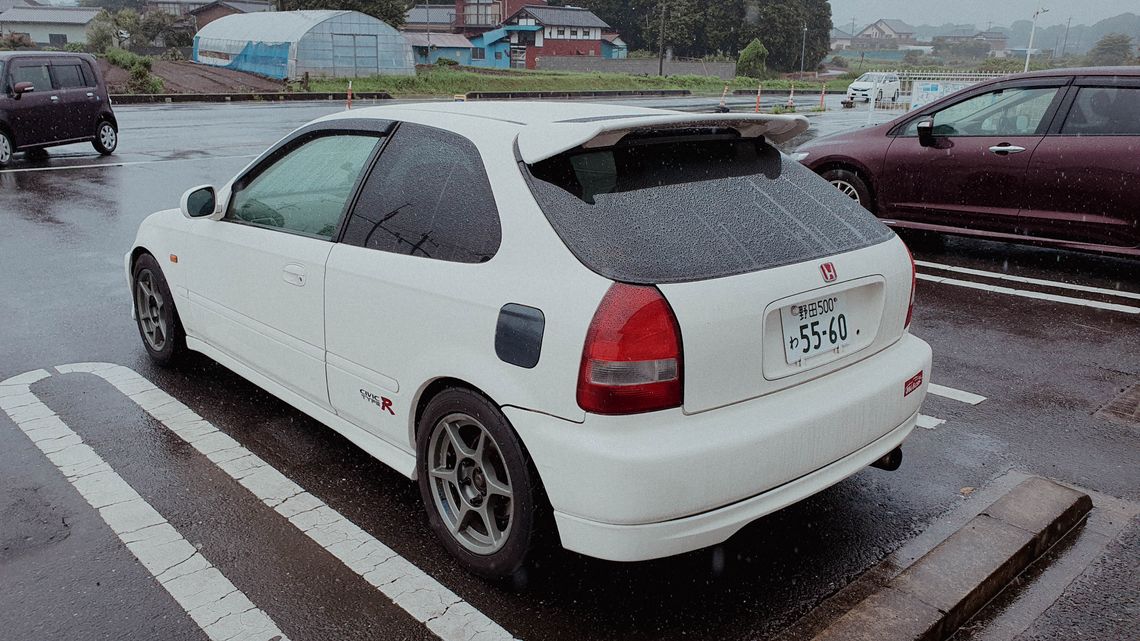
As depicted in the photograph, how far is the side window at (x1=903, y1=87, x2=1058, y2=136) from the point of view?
7.30 m

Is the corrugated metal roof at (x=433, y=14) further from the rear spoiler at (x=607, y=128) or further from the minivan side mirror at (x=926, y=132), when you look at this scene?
the rear spoiler at (x=607, y=128)

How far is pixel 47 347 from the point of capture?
5402mm

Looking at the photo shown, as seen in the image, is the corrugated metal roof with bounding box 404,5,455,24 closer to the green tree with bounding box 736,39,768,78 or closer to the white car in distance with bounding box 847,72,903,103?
the green tree with bounding box 736,39,768,78

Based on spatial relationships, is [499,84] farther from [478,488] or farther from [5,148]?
[478,488]

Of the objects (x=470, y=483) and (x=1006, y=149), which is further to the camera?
(x=1006, y=149)

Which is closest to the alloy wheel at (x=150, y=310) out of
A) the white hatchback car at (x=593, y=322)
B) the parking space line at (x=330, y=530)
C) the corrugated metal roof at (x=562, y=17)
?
the parking space line at (x=330, y=530)

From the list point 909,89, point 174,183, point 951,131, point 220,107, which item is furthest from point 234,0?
point 951,131

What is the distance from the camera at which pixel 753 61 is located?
247 ft

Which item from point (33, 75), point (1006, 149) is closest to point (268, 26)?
point (33, 75)

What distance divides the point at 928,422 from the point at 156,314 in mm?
4287

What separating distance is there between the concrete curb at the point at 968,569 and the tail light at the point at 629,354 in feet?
2.97

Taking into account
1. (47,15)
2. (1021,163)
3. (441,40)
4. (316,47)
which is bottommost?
(1021,163)

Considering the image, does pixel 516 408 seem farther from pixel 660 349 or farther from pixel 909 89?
pixel 909 89

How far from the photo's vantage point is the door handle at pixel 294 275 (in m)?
3.59
